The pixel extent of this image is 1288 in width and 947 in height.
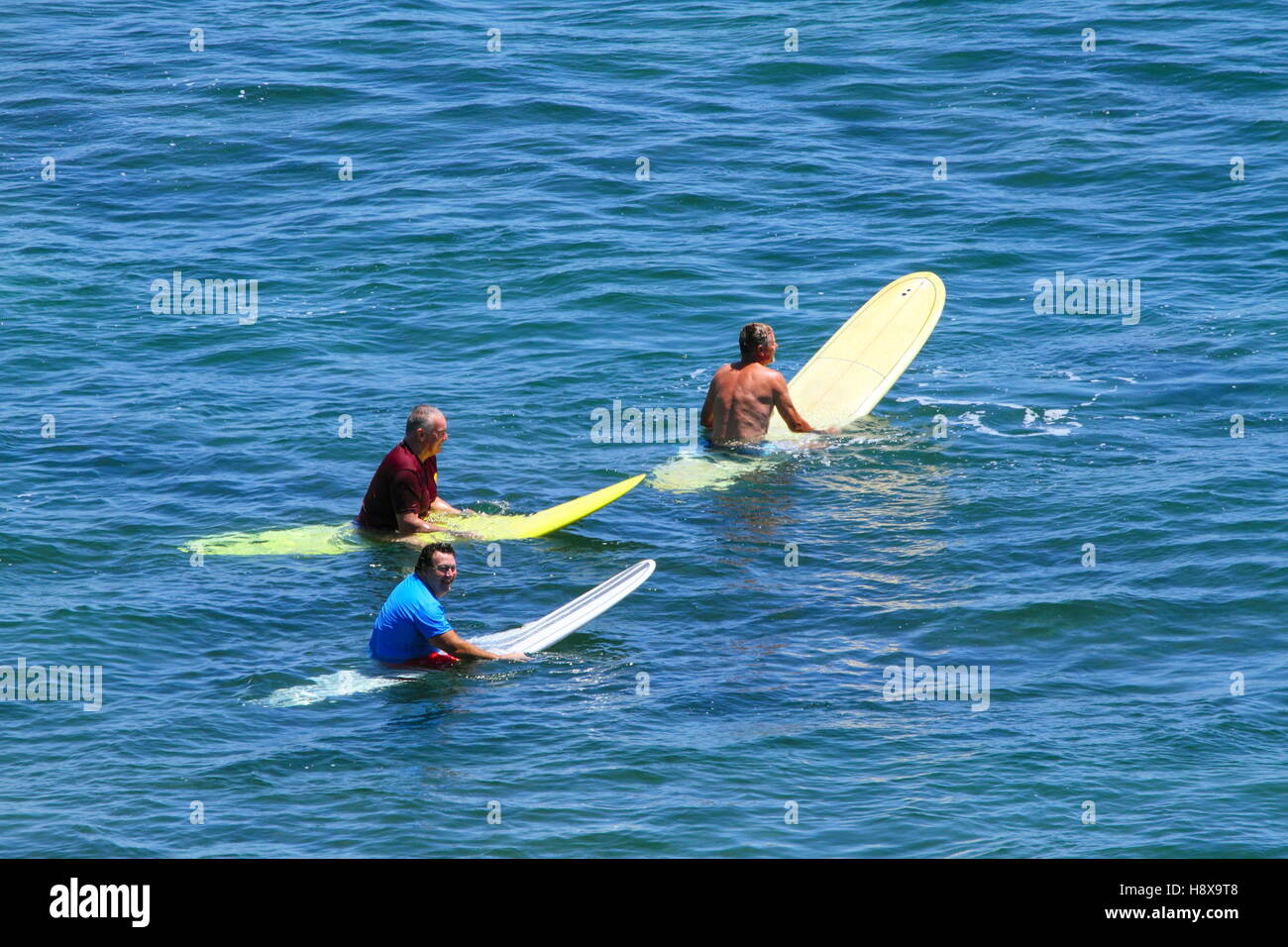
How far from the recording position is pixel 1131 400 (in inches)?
602

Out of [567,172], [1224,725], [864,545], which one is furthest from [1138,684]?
[567,172]

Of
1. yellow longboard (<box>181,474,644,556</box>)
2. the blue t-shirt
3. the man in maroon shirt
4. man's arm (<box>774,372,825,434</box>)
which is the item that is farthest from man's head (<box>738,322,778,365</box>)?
the blue t-shirt

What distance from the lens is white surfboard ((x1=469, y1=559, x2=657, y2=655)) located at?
1050 cm

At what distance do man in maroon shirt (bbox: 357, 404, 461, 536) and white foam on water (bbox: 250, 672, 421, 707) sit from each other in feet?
6.71

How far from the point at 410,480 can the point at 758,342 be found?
359cm

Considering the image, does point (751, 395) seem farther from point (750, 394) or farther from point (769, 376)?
point (769, 376)

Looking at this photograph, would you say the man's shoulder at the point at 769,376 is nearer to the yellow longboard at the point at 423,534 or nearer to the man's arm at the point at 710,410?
the man's arm at the point at 710,410

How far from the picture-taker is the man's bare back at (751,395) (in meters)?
13.7

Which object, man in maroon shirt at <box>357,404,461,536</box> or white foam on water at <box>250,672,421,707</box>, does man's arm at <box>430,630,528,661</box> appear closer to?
white foam on water at <box>250,672,421,707</box>

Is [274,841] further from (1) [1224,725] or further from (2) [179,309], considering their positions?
(2) [179,309]

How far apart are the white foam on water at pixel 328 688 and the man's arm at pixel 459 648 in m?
0.30

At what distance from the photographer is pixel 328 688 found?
9.95 m

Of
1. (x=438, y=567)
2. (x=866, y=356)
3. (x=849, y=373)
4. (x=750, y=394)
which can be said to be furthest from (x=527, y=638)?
(x=866, y=356)

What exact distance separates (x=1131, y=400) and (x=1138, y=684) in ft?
19.3
